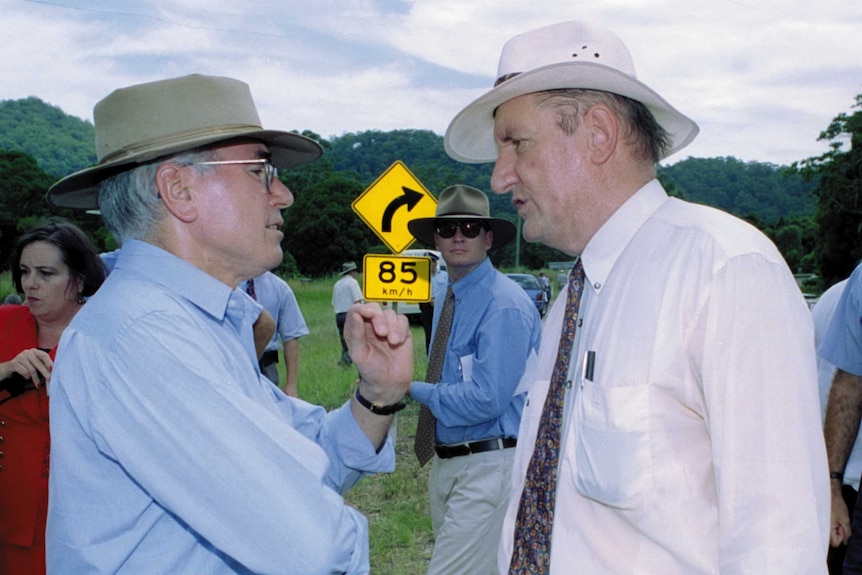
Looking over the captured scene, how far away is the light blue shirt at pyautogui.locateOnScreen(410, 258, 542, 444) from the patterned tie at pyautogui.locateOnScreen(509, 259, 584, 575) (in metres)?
2.07

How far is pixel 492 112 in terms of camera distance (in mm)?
2648

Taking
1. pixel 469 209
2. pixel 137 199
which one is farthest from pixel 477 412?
pixel 137 199

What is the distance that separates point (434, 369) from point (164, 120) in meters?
3.02

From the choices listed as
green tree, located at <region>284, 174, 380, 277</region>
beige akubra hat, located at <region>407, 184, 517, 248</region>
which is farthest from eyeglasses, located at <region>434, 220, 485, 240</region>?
green tree, located at <region>284, 174, 380, 277</region>

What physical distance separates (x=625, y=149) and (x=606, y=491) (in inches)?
37.0

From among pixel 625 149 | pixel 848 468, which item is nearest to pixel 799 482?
pixel 625 149

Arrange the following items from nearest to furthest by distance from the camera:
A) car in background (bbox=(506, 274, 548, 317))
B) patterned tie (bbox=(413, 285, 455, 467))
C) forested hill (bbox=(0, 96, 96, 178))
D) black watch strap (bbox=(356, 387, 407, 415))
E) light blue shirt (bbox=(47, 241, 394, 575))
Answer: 1. light blue shirt (bbox=(47, 241, 394, 575))
2. black watch strap (bbox=(356, 387, 407, 415))
3. patterned tie (bbox=(413, 285, 455, 467))
4. car in background (bbox=(506, 274, 548, 317))
5. forested hill (bbox=(0, 96, 96, 178))

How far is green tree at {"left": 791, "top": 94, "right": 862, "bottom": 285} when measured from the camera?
42281mm

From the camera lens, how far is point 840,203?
141 ft

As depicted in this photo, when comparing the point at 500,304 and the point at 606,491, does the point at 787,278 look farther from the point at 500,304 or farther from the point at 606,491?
the point at 500,304

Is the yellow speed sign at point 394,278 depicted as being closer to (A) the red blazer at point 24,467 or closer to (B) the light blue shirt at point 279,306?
(B) the light blue shirt at point 279,306

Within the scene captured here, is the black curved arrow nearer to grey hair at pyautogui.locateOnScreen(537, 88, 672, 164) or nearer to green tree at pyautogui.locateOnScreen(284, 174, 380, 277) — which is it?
grey hair at pyautogui.locateOnScreen(537, 88, 672, 164)

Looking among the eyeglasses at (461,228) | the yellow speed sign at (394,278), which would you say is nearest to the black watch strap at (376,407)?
the eyeglasses at (461,228)

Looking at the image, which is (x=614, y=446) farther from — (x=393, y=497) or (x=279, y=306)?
(x=279, y=306)
